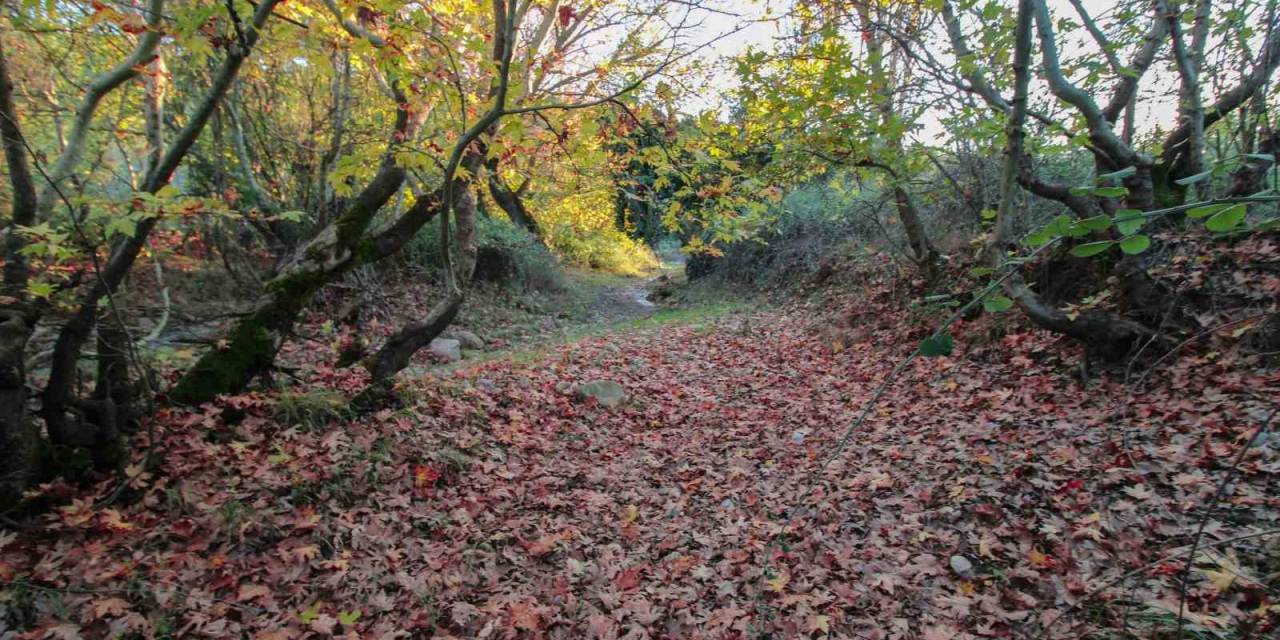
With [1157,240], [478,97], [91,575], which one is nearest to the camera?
[91,575]

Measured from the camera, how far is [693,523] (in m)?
4.70

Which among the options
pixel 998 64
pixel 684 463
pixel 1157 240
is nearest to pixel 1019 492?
pixel 684 463

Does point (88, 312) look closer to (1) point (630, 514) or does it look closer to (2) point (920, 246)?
(1) point (630, 514)

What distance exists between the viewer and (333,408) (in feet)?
18.1

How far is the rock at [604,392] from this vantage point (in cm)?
722

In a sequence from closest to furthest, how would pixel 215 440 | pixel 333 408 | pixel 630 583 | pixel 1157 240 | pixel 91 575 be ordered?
pixel 91 575 < pixel 630 583 < pixel 215 440 < pixel 333 408 < pixel 1157 240

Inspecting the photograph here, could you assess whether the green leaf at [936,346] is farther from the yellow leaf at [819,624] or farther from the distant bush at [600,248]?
the distant bush at [600,248]

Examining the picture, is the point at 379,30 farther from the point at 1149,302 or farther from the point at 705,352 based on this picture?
the point at 1149,302

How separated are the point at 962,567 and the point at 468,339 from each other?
8726 mm

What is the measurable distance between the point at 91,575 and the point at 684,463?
4.26 meters

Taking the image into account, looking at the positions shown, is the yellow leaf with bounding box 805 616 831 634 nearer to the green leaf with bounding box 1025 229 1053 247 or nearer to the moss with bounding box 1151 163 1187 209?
the green leaf with bounding box 1025 229 1053 247

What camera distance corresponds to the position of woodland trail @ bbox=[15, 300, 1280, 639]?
345 cm

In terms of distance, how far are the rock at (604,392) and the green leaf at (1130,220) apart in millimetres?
6231

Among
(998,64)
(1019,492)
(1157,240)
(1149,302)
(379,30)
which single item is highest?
(379,30)
